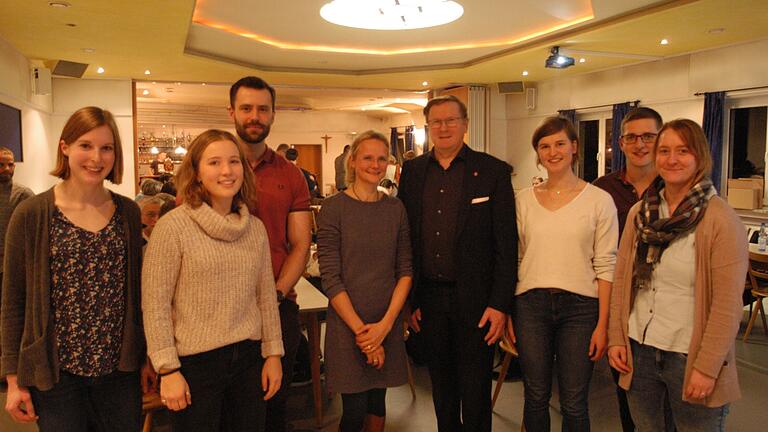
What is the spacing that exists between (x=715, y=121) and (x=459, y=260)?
6642 mm

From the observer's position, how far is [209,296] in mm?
1806

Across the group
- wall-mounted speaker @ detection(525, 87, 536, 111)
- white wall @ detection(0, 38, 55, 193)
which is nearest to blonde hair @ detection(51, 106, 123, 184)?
white wall @ detection(0, 38, 55, 193)

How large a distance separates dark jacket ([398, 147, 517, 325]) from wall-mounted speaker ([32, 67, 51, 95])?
310 inches

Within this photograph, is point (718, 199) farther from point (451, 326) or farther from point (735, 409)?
point (735, 409)

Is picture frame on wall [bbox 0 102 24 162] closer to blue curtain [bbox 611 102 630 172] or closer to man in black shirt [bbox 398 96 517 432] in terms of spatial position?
man in black shirt [bbox 398 96 517 432]

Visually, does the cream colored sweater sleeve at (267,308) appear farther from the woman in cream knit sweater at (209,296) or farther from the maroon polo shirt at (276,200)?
the maroon polo shirt at (276,200)

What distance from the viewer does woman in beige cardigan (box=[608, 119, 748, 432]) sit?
6.06 ft

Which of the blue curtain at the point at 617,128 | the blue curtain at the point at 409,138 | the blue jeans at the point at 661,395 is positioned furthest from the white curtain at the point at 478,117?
the blue jeans at the point at 661,395

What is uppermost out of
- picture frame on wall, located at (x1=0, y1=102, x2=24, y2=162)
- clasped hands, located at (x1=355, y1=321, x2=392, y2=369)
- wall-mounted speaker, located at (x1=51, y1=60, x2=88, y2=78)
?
wall-mounted speaker, located at (x1=51, y1=60, x2=88, y2=78)

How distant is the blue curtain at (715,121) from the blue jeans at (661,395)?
20.9 feet

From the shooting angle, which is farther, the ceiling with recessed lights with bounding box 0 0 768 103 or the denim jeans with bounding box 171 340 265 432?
the ceiling with recessed lights with bounding box 0 0 768 103

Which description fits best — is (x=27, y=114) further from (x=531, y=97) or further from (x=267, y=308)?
(x=531, y=97)

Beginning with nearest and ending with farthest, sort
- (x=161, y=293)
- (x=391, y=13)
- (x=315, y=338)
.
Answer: (x=161, y=293) < (x=315, y=338) < (x=391, y=13)

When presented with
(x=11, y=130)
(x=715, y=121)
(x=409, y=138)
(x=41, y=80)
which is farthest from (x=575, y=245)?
(x=409, y=138)
